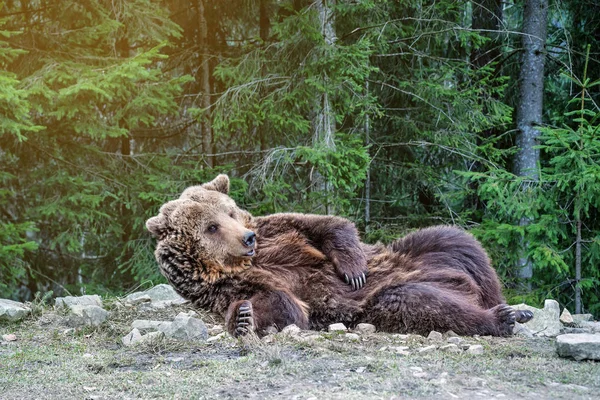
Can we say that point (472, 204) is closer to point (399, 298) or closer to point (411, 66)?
point (411, 66)

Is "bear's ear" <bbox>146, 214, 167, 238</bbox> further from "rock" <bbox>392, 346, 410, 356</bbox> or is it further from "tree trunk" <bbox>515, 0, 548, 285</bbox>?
"tree trunk" <bbox>515, 0, 548, 285</bbox>

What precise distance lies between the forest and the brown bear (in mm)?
2388

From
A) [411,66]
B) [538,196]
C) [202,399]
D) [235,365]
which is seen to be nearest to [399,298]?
[235,365]

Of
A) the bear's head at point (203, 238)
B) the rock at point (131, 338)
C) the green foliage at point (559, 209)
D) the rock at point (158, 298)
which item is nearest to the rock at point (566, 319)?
the green foliage at point (559, 209)

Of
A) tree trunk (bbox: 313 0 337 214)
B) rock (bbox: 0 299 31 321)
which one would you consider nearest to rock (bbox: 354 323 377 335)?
rock (bbox: 0 299 31 321)

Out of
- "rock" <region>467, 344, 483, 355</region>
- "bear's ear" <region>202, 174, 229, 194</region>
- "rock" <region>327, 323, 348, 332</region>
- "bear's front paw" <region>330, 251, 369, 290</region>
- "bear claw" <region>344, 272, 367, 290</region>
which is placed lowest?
"rock" <region>327, 323, 348, 332</region>

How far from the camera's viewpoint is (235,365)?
12.1 feet

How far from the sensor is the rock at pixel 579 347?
364 cm

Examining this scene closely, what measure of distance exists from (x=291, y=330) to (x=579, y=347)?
69.8 inches

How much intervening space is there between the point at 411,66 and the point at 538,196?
4198mm

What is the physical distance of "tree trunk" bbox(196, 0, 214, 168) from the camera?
1090 centimetres

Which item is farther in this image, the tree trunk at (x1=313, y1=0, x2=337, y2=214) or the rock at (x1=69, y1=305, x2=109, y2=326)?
the tree trunk at (x1=313, y1=0, x2=337, y2=214)

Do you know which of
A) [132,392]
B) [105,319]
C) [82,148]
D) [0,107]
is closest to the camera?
[132,392]

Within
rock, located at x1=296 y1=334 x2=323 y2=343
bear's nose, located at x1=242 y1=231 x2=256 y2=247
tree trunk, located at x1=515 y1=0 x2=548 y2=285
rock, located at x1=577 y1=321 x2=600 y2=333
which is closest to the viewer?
rock, located at x1=296 y1=334 x2=323 y2=343
